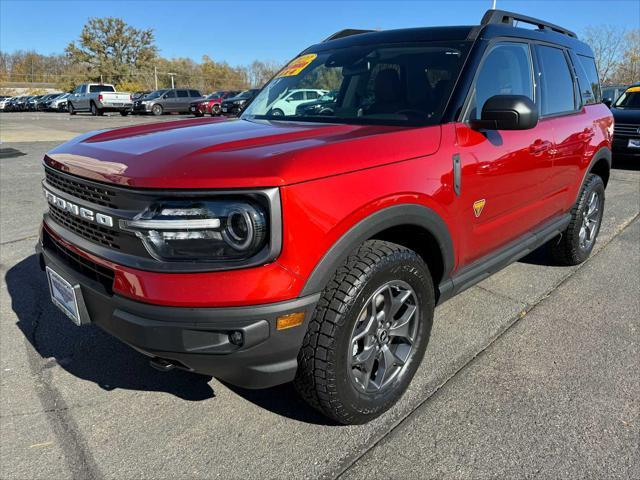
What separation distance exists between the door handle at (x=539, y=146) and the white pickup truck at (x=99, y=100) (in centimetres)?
3274

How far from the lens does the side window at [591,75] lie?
172 inches

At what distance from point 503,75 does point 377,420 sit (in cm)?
221

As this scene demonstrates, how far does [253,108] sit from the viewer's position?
3568mm

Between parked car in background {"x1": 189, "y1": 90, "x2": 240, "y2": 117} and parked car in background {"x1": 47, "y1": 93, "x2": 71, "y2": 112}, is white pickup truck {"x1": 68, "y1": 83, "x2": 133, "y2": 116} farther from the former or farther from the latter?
parked car in background {"x1": 47, "y1": 93, "x2": 71, "y2": 112}

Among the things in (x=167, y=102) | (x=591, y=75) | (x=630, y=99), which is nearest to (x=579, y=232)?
(x=591, y=75)

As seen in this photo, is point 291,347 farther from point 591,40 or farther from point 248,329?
point 591,40

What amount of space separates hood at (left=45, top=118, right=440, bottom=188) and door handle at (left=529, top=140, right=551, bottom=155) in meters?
1.00

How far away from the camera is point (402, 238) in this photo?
2562 mm

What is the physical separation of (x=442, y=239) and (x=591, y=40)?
147ft

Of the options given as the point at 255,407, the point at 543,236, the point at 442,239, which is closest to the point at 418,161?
the point at 442,239

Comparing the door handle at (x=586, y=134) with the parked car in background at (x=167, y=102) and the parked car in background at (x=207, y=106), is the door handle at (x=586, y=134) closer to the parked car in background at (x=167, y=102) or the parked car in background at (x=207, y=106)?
the parked car in background at (x=207, y=106)

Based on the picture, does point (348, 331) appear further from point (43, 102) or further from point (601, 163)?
point (43, 102)

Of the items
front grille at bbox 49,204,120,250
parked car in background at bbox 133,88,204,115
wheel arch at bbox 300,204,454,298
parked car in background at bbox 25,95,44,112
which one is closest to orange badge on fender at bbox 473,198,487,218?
wheel arch at bbox 300,204,454,298

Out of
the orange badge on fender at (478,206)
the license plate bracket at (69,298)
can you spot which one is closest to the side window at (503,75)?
the orange badge on fender at (478,206)
